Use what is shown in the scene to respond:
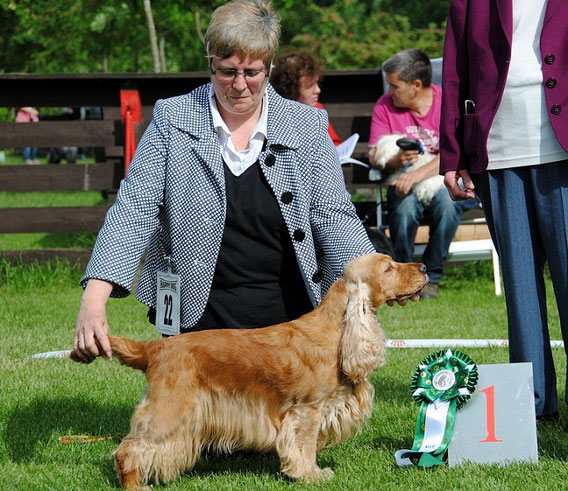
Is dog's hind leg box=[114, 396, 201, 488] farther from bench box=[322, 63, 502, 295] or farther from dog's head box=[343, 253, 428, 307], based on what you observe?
bench box=[322, 63, 502, 295]

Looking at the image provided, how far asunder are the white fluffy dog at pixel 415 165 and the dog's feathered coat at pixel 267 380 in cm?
400

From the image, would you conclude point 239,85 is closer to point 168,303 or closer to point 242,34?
point 242,34

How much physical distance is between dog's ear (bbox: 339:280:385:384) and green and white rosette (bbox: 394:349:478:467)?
0.35 m

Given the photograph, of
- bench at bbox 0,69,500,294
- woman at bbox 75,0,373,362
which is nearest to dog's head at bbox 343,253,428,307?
woman at bbox 75,0,373,362

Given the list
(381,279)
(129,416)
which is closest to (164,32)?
(129,416)

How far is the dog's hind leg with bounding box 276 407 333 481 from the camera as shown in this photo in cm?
309

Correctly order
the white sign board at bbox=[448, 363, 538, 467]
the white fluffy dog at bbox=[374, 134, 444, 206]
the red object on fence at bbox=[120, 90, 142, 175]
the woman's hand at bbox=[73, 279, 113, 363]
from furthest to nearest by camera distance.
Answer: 1. the red object on fence at bbox=[120, 90, 142, 175]
2. the white fluffy dog at bbox=[374, 134, 444, 206]
3. the white sign board at bbox=[448, 363, 538, 467]
4. the woman's hand at bbox=[73, 279, 113, 363]

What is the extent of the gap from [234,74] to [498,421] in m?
1.64

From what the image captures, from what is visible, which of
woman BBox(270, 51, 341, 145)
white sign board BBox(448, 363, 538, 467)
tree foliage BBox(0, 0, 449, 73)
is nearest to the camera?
white sign board BBox(448, 363, 538, 467)

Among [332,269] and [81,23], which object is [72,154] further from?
[332,269]

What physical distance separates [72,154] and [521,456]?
20.9 metres

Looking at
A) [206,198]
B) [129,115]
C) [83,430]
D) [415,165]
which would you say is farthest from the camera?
[129,115]

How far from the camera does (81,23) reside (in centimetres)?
1467

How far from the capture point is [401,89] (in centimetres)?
715
